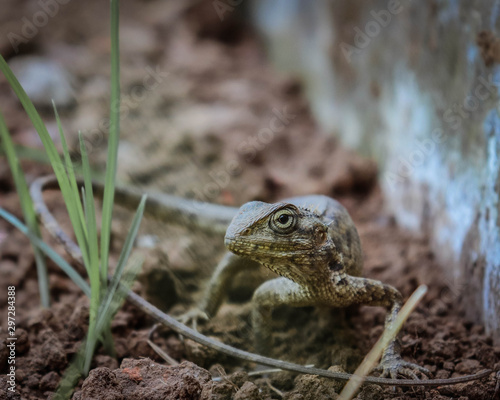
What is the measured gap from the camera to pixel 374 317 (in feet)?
11.3

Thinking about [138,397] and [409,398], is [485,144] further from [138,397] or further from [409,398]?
[138,397]

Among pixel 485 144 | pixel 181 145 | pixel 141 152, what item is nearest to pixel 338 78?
pixel 181 145

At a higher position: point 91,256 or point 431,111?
point 431,111

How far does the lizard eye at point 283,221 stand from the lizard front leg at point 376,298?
44 centimetres

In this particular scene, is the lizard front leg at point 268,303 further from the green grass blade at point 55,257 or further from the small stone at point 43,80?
the small stone at point 43,80

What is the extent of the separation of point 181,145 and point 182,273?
215cm
